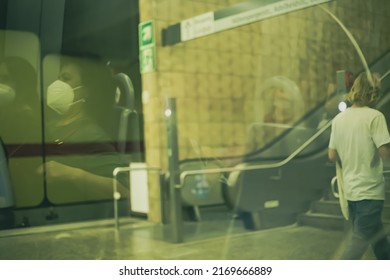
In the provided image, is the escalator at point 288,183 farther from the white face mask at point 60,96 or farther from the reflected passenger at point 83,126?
the white face mask at point 60,96

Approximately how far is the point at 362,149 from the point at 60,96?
1723 millimetres

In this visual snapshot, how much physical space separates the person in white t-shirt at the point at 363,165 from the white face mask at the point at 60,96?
4.99ft

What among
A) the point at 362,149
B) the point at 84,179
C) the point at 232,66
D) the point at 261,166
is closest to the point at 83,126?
Answer: the point at 84,179

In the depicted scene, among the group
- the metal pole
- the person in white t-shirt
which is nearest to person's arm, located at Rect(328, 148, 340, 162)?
the person in white t-shirt

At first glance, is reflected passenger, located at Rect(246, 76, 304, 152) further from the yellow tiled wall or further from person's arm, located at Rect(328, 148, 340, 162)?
person's arm, located at Rect(328, 148, 340, 162)

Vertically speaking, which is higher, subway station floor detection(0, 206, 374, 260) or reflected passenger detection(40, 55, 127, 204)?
reflected passenger detection(40, 55, 127, 204)

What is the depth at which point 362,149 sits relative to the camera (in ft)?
8.44

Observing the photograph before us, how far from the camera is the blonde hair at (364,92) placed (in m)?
2.60

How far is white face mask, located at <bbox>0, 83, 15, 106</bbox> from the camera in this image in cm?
306

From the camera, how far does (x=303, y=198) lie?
369 cm

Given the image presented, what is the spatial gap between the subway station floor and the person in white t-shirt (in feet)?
0.33

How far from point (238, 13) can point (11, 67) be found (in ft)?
4.73

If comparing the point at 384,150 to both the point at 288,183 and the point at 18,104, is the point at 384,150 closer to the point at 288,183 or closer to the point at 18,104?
the point at 288,183
